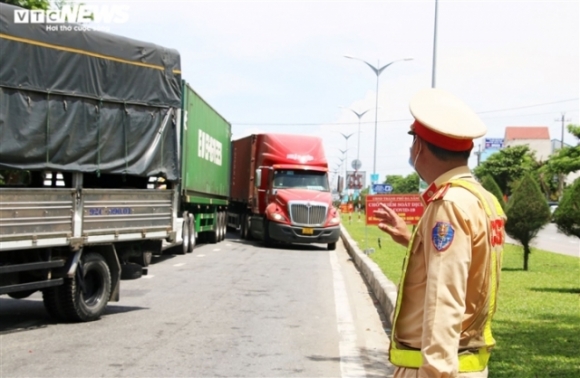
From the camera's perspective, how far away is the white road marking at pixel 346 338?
27.1ft

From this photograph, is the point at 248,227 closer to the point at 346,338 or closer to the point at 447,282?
the point at 346,338

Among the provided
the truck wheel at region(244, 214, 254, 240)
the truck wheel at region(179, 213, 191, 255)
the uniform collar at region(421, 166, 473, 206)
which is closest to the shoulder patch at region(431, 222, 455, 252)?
the uniform collar at region(421, 166, 473, 206)

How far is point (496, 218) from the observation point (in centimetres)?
326

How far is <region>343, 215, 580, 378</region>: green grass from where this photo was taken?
7.86 meters

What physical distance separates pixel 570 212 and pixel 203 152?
40.7ft

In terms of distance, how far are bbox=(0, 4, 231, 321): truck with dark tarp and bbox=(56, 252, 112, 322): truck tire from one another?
1cm

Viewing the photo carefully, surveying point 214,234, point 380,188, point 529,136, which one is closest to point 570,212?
point 214,234

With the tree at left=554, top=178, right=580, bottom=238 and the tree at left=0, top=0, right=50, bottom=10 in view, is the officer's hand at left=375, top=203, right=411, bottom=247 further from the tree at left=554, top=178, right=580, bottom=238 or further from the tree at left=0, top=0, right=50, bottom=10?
the tree at left=0, top=0, right=50, bottom=10

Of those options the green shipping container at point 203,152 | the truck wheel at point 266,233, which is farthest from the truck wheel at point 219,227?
the truck wheel at point 266,233

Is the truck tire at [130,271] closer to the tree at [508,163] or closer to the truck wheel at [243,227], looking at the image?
the truck wheel at [243,227]

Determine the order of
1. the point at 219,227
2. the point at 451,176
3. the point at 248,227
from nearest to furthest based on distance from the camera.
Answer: the point at 451,176
the point at 219,227
the point at 248,227

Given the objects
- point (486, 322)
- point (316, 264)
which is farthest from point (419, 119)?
point (316, 264)

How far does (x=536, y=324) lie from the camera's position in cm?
1059

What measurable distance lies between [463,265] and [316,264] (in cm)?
1923
